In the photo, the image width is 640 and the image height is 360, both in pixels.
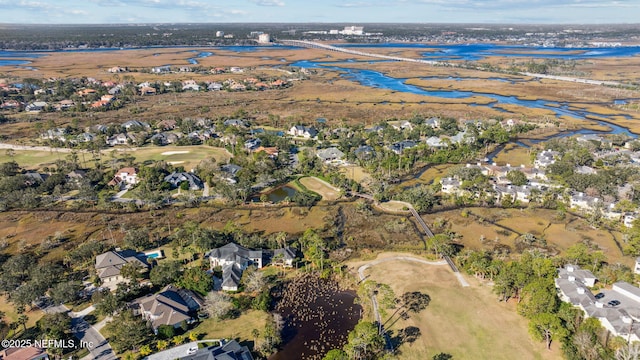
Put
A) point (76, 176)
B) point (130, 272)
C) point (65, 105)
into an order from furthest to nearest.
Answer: point (65, 105), point (76, 176), point (130, 272)

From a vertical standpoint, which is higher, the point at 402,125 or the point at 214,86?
the point at 214,86

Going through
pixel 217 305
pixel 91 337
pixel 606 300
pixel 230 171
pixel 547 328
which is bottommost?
pixel 91 337

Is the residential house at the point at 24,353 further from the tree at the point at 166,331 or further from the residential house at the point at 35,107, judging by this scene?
the residential house at the point at 35,107

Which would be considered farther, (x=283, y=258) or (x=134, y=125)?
(x=134, y=125)

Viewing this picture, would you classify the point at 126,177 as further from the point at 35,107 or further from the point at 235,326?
the point at 35,107

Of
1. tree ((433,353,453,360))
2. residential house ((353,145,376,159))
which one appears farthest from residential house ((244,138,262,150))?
tree ((433,353,453,360))

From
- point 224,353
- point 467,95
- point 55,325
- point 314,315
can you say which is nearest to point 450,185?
point 314,315

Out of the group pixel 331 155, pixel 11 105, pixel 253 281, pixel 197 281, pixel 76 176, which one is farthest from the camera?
pixel 11 105

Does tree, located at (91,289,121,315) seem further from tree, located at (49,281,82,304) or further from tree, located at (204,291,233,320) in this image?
tree, located at (204,291,233,320)
